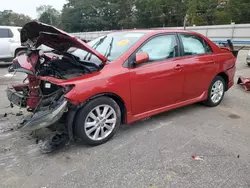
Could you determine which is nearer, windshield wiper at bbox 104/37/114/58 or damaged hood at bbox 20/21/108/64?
damaged hood at bbox 20/21/108/64

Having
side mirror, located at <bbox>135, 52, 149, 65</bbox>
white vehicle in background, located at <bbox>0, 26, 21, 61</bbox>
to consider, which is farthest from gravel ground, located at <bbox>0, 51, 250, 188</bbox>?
white vehicle in background, located at <bbox>0, 26, 21, 61</bbox>

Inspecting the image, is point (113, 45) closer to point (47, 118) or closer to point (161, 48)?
point (161, 48)

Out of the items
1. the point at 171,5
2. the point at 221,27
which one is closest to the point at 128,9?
the point at 171,5

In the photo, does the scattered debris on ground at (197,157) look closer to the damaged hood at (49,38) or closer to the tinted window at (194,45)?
the damaged hood at (49,38)

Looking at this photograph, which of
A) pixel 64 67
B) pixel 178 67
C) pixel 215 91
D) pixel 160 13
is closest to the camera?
pixel 64 67

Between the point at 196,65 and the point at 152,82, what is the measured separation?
1096 mm

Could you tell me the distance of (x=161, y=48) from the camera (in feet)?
12.2

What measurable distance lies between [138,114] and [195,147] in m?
0.94

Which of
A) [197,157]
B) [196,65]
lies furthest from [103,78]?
[196,65]

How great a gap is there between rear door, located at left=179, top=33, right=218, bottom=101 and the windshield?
944mm

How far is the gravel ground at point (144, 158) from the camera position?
245 centimetres

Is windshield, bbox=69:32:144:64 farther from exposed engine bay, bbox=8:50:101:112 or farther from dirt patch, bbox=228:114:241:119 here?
dirt patch, bbox=228:114:241:119

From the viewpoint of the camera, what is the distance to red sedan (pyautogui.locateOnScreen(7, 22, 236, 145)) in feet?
9.52

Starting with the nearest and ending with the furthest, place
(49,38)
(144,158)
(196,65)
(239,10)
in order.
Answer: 1. (144,158)
2. (49,38)
3. (196,65)
4. (239,10)
